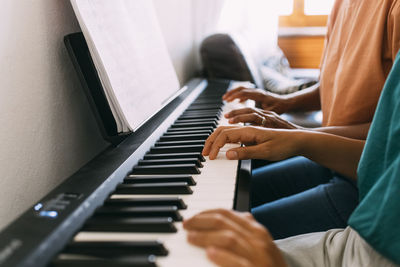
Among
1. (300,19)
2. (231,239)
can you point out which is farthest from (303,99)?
(300,19)

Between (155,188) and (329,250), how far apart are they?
0.36 metres

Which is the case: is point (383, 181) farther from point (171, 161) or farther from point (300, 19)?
point (300, 19)

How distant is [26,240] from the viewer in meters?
0.47

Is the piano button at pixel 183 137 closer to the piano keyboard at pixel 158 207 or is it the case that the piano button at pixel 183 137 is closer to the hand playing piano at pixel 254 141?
the piano keyboard at pixel 158 207

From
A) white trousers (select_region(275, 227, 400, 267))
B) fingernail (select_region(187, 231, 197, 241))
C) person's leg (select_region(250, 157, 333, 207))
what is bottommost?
person's leg (select_region(250, 157, 333, 207))

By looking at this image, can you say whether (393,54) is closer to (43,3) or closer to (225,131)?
(225,131)

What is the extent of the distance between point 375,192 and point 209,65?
1.61 meters

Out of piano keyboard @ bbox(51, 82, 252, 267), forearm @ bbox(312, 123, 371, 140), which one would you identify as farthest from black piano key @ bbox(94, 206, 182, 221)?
forearm @ bbox(312, 123, 371, 140)

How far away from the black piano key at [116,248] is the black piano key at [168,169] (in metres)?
0.27

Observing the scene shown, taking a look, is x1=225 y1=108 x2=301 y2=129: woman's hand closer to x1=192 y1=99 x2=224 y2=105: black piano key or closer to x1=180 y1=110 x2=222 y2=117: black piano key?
x1=180 y1=110 x2=222 y2=117: black piano key

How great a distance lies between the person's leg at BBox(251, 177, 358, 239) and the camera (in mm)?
951

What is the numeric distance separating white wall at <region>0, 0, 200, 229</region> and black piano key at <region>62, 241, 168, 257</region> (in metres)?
0.29

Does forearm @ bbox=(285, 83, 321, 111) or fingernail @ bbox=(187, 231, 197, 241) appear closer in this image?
fingernail @ bbox=(187, 231, 197, 241)

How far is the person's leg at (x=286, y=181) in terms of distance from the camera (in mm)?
1220
